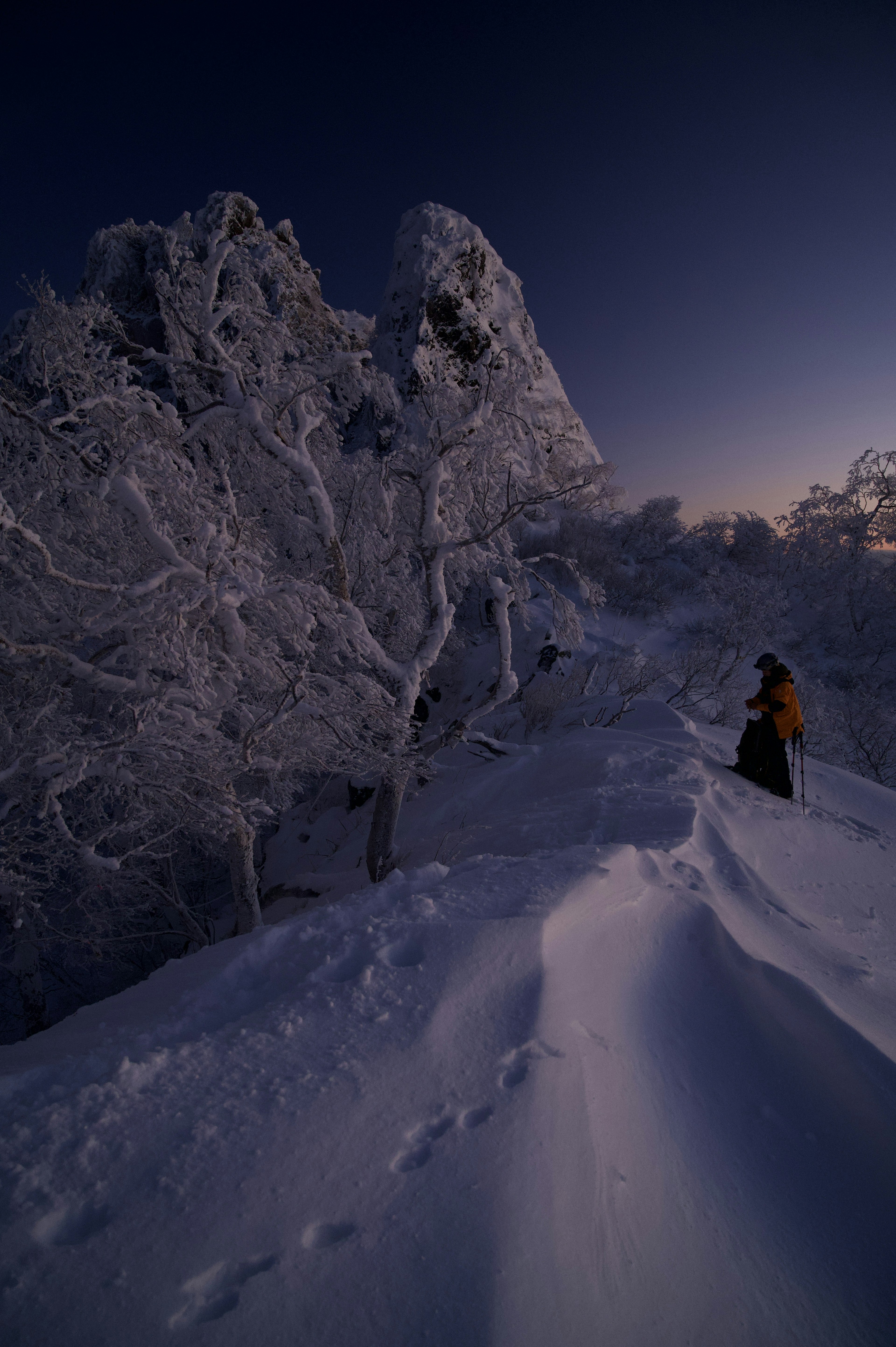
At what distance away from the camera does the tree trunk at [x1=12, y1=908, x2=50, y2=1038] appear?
5.35 meters

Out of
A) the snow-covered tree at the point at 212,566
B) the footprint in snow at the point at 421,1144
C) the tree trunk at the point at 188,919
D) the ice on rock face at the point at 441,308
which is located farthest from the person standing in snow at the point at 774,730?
the ice on rock face at the point at 441,308

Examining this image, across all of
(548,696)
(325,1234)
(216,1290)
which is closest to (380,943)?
(325,1234)

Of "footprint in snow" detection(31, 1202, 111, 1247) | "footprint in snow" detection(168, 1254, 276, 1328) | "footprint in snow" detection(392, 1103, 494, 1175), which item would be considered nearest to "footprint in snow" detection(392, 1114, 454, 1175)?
"footprint in snow" detection(392, 1103, 494, 1175)

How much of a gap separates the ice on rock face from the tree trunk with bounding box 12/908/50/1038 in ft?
47.2

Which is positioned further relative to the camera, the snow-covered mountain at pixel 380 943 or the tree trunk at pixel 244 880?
the tree trunk at pixel 244 880

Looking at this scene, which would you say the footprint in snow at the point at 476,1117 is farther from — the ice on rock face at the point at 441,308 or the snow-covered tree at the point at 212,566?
the ice on rock face at the point at 441,308

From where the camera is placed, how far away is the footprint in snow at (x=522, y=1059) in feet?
5.54

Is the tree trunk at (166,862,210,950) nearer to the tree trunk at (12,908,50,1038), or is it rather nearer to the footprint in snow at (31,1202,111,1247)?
the tree trunk at (12,908,50,1038)

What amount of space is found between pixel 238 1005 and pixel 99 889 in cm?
570

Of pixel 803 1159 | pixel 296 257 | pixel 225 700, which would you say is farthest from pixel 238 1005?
pixel 296 257

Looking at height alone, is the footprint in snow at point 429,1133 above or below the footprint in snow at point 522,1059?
below

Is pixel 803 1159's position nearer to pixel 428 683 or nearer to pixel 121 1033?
pixel 121 1033

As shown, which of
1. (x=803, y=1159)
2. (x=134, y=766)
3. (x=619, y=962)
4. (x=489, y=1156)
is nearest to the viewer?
(x=489, y=1156)

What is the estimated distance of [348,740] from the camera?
4770 millimetres
